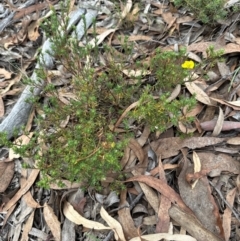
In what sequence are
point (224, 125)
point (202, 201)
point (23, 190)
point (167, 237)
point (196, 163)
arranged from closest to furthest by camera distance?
point (167, 237), point (202, 201), point (196, 163), point (224, 125), point (23, 190)

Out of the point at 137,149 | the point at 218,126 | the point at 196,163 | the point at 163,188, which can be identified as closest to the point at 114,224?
the point at 163,188

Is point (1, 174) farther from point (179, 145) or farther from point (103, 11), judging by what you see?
point (103, 11)

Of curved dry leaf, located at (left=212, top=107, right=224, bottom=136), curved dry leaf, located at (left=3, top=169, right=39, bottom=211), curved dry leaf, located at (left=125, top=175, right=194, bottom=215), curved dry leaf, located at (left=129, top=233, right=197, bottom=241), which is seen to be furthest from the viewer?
curved dry leaf, located at (left=3, top=169, right=39, bottom=211)

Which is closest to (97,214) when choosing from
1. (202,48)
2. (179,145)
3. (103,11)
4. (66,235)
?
(66,235)

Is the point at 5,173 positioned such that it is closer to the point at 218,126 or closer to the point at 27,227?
the point at 27,227

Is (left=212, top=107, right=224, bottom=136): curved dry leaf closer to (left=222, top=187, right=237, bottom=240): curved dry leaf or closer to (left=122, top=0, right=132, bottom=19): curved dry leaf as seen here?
(left=222, top=187, right=237, bottom=240): curved dry leaf

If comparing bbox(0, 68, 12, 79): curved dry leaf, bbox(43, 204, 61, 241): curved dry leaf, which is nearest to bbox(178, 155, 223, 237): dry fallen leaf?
bbox(43, 204, 61, 241): curved dry leaf

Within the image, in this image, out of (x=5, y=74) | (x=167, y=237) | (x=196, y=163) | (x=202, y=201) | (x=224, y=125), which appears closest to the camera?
(x=167, y=237)
